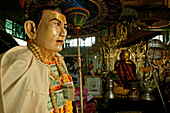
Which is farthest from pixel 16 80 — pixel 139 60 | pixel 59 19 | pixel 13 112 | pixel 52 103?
pixel 139 60

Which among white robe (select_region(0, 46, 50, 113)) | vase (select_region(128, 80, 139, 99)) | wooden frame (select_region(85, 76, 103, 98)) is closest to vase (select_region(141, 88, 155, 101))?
vase (select_region(128, 80, 139, 99))

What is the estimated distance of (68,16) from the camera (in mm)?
1411

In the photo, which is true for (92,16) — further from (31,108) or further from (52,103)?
(31,108)

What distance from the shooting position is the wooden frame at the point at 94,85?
470 cm

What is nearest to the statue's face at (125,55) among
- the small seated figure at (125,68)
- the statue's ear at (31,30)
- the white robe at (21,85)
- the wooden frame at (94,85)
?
the small seated figure at (125,68)

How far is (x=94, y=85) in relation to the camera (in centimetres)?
475

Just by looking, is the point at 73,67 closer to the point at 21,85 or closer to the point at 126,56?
the point at 126,56

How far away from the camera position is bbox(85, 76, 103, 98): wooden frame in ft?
15.4

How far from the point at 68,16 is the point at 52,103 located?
951 millimetres

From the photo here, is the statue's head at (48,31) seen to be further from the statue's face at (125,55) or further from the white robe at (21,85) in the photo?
the statue's face at (125,55)

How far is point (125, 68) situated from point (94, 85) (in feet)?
5.37

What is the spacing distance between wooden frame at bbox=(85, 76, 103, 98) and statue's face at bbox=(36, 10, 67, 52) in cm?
366

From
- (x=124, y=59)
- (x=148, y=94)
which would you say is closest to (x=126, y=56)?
(x=124, y=59)

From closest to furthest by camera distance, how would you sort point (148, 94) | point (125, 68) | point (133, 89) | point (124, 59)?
point (148, 94) → point (133, 89) → point (125, 68) → point (124, 59)
